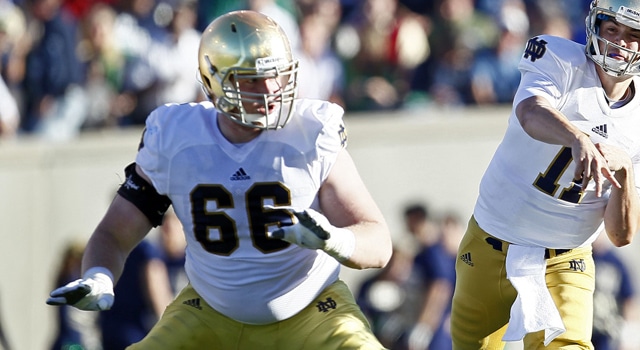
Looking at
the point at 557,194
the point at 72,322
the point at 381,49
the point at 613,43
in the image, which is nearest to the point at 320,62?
the point at 381,49

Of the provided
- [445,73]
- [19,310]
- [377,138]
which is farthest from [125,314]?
[445,73]

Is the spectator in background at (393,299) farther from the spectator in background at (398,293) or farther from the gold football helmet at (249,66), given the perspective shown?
the gold football helmet at (249,66)

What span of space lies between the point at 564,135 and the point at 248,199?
100 cm

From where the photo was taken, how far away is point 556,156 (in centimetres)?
412

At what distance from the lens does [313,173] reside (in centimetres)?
368

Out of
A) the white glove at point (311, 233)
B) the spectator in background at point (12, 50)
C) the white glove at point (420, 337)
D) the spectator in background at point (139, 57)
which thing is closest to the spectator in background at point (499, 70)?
the white glove at point (420, 337)

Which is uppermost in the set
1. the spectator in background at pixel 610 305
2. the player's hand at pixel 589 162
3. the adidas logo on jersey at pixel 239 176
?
the player's hand at pixel 589 162

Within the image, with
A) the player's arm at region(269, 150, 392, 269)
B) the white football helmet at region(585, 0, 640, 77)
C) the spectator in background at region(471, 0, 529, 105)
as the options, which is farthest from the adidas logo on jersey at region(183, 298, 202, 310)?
the spectator in background at region(471, 0, 529, 105)

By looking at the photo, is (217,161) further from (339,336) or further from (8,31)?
(8,31)

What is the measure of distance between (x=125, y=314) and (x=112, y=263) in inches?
138

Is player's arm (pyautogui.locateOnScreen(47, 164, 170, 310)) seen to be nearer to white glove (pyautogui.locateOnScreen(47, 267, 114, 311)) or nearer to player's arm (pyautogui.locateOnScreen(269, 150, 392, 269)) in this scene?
white glove (pyautogui.locateOnScreen(47, 267, 114, 311))

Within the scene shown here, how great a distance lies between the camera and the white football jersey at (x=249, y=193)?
3674 mm

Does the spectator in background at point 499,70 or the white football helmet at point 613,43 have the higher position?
the white football helmet at point 613,43

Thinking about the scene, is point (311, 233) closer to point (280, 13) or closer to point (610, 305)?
point (610, 305)
